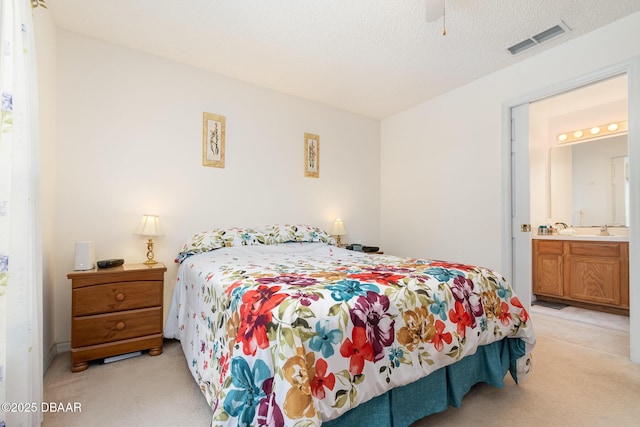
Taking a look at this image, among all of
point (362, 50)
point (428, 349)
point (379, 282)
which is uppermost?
point (362, 50)

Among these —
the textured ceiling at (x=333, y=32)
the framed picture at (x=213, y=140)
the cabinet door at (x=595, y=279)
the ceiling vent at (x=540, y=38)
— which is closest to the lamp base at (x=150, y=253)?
the framed picture at (x=213, y=140)

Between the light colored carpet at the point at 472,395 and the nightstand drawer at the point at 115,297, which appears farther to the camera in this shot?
the nightstand drawer at the point at 115,297

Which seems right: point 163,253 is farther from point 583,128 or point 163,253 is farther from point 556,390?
point 583,128

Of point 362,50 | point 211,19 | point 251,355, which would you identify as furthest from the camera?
point 362,50

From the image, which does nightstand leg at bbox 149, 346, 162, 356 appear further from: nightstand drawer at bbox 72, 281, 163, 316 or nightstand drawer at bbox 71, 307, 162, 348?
nightstand drawer at bbox 72, 281, 163, 316

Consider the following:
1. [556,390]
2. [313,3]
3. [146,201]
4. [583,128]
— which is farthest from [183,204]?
[583,128]

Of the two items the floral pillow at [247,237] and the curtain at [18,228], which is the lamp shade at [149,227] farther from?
the curtain at [18,228]

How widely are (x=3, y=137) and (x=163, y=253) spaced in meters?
1.72

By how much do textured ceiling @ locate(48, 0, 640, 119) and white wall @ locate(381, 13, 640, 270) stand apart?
0.50 feet

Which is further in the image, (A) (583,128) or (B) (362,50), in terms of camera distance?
(A) (583,128)

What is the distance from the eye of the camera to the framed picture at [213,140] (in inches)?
116

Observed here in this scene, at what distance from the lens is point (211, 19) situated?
2230 millimetres

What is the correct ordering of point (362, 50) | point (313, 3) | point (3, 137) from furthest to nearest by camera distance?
point (362, 50) < point (313, 3) < point (3, 137)

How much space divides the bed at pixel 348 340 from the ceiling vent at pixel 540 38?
2.09 m
